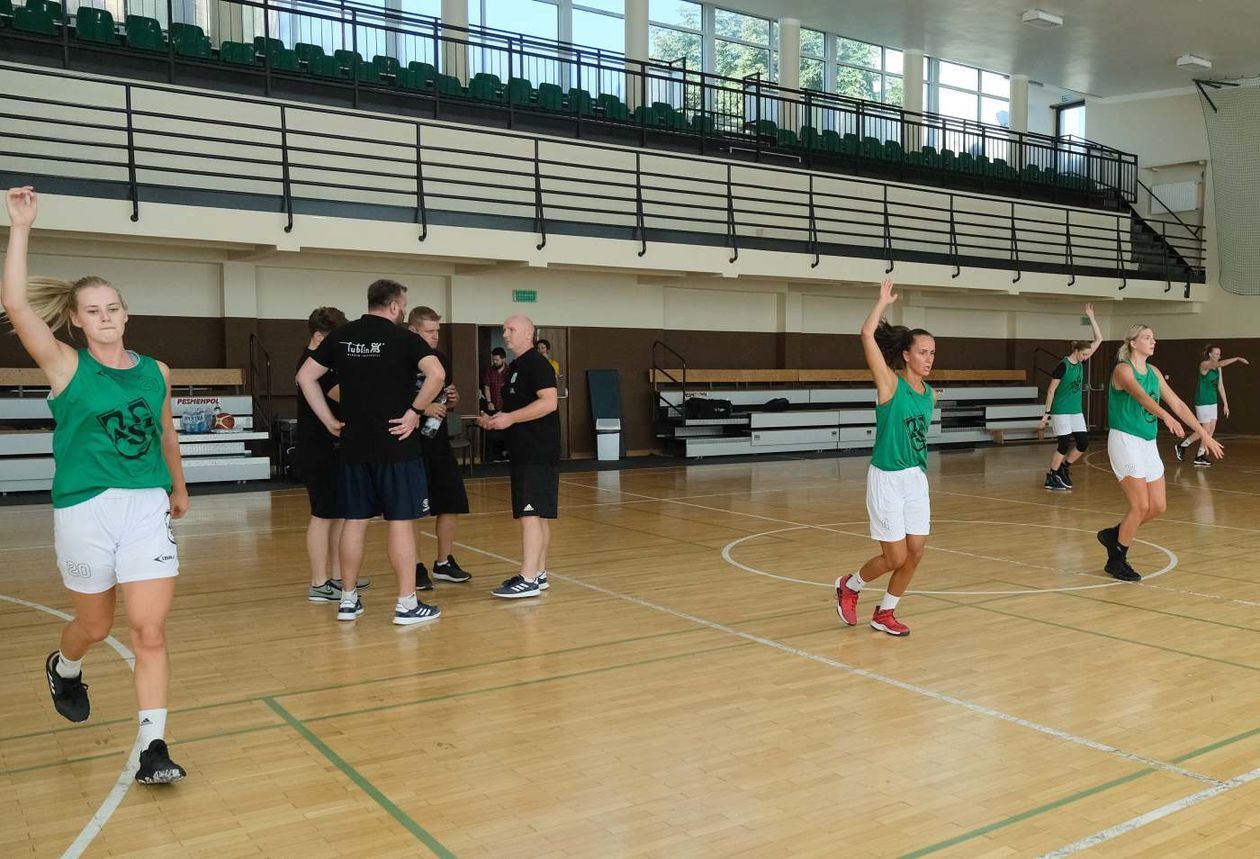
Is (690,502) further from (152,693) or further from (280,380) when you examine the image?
(152,693)

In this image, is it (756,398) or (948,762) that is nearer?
(948,762)

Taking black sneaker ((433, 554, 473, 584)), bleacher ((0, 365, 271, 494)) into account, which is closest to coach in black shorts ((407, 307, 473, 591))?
black sneaker ((433, 554, 473, 584))

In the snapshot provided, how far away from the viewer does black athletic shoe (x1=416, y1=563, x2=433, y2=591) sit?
7.01 m

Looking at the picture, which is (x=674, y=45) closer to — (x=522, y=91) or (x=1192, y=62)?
(x=522, y=91)

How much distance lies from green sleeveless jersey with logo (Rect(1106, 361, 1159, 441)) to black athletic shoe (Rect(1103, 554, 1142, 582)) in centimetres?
89

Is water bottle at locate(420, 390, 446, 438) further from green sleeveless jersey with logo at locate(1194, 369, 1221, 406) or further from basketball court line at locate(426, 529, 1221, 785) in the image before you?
green sleeveless jersey with logo at locate(1194, 369, 1221, 406)

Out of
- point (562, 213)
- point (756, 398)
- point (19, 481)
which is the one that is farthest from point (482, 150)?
point (19, 481)

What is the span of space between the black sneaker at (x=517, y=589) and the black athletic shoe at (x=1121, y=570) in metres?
4.07

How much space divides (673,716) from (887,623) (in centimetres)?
185

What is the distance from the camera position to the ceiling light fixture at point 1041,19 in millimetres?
19516

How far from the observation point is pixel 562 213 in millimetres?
16703

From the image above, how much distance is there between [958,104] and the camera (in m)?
26.7

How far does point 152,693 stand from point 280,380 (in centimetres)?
1195

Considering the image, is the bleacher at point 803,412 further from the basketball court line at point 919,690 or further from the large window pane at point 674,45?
the basketball court line at point 919,690
